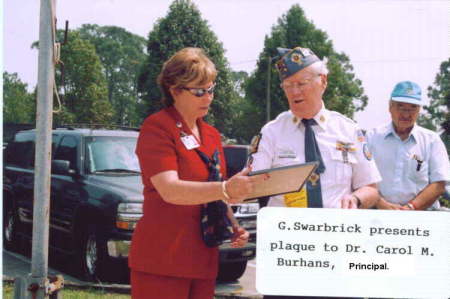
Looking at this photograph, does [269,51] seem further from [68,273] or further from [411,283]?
[68,273]

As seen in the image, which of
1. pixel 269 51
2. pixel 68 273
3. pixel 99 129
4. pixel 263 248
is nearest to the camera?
pixel 263 248

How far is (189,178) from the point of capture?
1932 millimetres

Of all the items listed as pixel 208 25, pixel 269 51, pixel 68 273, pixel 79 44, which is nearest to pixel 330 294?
pixel 269 51

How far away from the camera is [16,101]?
2.62m

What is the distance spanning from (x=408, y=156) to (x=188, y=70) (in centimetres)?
125

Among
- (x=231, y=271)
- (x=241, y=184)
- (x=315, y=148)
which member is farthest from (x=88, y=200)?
(x=241, y=184)

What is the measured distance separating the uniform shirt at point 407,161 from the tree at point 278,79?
0.21m

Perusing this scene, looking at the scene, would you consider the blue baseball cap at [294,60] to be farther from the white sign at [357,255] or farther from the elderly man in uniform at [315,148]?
the white sign at [357,255]

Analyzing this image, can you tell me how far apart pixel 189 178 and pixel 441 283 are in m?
1.16

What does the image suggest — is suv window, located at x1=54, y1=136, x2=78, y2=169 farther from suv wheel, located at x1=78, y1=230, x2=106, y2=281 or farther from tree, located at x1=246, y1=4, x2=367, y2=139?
tree, located at x1=246, y1=4, x2=367, y2=139

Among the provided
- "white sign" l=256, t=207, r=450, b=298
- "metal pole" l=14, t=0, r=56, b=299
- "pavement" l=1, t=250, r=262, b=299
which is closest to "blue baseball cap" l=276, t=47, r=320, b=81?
"white sign" l=256, t=207, r=450, b=298

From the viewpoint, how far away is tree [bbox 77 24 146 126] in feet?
8.67

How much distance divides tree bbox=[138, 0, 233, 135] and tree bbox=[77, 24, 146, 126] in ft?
0.21

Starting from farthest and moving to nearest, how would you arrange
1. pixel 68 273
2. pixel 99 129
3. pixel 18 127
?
1. pixel 68 273
2. pixel 99 129
3. pixel 18 127
